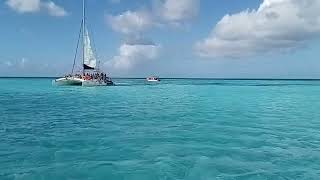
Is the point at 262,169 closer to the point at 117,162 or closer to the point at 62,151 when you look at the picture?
the point at 117,162

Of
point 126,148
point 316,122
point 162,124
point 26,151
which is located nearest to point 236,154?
point 126,148

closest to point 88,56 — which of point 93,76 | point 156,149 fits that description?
point 93,76

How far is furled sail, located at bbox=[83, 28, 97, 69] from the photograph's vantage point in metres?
77.4

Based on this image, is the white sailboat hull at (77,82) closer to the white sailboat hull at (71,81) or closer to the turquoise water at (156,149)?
the white sailboat hull at (71,81)

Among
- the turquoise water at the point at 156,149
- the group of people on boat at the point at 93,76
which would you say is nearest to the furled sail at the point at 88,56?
the group of people on boat at the point at 93,76

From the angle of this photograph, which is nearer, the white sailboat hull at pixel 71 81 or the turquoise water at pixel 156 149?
the turquoise water at pixel 156 149

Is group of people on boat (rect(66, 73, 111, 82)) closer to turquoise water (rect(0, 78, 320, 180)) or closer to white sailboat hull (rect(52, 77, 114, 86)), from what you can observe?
white sailboat hull (rect(52, 77, 114, 86))

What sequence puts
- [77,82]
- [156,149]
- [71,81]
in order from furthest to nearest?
[71,81]
[77,82]
[156,149]

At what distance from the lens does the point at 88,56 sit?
7731 centimetres

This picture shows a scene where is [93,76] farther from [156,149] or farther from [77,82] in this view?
[156,149]

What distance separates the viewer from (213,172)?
39.1 feet

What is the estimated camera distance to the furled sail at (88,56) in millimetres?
77375

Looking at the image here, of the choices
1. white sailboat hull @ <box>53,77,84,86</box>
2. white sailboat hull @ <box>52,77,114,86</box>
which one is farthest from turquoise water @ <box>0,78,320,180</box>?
white sailboat hull @ <box>53,77,84,86</box>

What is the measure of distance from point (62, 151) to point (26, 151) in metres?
1.26
